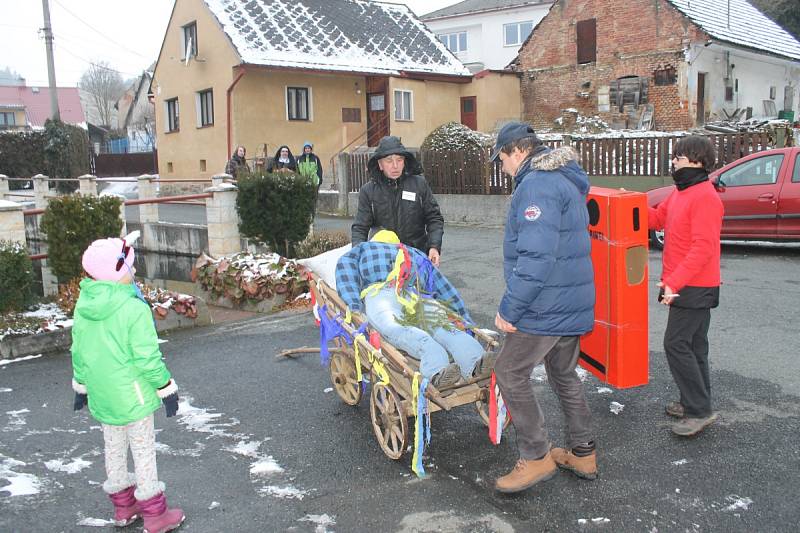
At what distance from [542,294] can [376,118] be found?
2487cm

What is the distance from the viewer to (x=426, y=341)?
4371 mm

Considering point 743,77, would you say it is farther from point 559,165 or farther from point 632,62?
point 559,165

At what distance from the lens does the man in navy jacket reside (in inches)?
145

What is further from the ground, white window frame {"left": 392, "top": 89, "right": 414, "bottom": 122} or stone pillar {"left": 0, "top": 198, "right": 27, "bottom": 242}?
white window frame {"left": 392, "top": 89, "right": 414, "bottom": 122}

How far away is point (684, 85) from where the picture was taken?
25.7 metres

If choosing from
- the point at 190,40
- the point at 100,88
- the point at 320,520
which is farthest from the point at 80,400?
the point at 100,88

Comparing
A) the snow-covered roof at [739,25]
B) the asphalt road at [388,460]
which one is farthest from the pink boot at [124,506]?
the snow-covered roof at [739,25]

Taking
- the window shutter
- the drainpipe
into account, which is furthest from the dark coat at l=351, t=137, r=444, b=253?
the window shutter

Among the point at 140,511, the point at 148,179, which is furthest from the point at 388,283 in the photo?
the point at 148,179

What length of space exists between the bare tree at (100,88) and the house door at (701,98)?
73.3m

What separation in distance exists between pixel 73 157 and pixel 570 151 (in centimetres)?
3132

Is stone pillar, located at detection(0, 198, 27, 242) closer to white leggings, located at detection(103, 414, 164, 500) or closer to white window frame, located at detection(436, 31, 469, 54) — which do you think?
white leggings, located at detection(103, 414, 164, 500)

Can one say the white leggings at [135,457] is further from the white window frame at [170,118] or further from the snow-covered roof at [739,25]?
the white window frame at [170,118]

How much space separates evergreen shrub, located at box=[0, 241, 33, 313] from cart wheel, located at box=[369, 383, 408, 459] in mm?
5502
